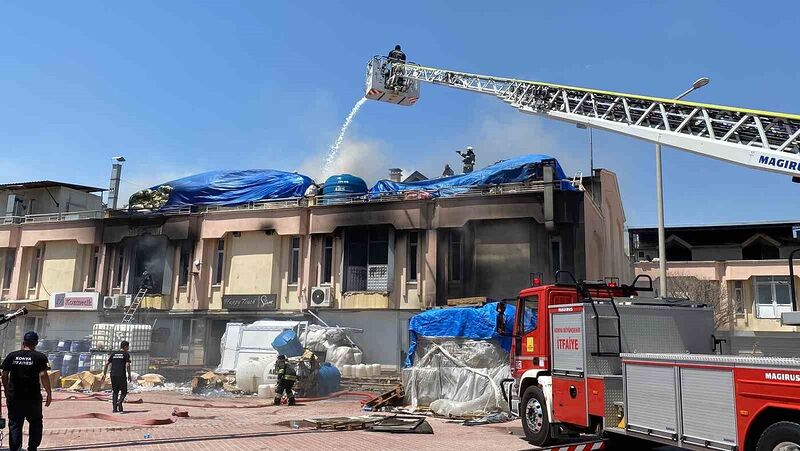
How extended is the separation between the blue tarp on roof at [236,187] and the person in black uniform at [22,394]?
78.9ft

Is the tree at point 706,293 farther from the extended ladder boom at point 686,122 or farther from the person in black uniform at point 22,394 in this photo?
the person in black uniform at point 22,394

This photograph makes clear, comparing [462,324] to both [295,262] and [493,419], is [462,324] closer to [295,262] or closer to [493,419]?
[493,419]

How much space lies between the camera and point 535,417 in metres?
11.0

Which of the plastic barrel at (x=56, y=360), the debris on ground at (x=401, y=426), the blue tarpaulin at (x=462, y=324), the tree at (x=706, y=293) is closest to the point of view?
the debris on ground at (x=401, y=426)

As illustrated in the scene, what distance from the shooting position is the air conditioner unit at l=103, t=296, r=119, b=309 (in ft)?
105

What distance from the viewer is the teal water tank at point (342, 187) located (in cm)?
3022

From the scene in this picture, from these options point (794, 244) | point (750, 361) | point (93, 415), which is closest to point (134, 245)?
point (93, 415)

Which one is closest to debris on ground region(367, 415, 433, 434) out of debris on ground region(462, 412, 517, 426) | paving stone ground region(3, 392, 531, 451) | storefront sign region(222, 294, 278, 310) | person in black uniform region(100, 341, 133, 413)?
paving stone ground region(3, 392, 531, 451)

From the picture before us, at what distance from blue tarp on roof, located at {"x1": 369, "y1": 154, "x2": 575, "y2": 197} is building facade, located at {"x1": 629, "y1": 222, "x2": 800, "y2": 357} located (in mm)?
14581

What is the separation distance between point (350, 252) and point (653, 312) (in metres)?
20.1

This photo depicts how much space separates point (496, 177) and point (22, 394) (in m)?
21.5

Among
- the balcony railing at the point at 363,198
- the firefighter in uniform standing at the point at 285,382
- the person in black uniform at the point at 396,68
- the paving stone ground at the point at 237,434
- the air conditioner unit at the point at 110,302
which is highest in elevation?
the person in black uniform at the point at 396,68

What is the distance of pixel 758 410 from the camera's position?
21.5 feet

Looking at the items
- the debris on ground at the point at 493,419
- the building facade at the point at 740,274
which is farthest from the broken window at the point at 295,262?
the building facade at the point at 740,274
